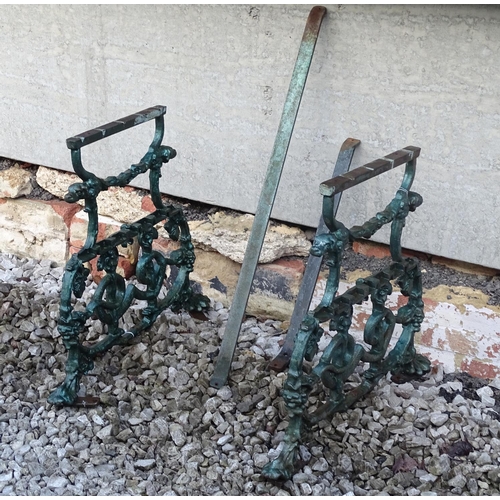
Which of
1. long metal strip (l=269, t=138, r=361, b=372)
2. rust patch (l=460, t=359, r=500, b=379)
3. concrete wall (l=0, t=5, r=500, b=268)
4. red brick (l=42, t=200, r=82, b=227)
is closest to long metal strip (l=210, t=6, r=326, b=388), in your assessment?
concrete wall (l=0, t=5, r=500, b=268)

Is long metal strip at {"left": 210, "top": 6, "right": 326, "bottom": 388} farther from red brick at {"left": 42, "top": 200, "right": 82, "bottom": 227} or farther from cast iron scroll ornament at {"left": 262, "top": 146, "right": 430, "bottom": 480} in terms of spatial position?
red brick at {"left": 42, "top": 200, "right": 82, "bottom": 227}

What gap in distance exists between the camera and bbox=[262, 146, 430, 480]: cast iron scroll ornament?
2643 millimetres

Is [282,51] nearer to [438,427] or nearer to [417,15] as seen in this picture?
[417,15]

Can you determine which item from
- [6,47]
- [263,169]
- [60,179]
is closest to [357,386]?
[263,169]

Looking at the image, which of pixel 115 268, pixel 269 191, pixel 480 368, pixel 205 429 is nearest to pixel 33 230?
pixel 115 268

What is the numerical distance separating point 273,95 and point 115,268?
886 mm

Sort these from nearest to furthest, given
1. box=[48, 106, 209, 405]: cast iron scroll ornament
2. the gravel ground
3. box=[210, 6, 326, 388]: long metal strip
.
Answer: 1. the gravel ground
2. box=[48, 106, 209, 405]: cast iron scroll ornament
3. box=[210, 6, 326, 388]: long metal strip

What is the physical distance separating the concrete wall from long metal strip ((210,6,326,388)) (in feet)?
0.31

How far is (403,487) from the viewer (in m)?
2.78

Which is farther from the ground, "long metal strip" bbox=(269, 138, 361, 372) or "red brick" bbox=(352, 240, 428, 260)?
"red brick" bbox=(352, 240, 428, 260)

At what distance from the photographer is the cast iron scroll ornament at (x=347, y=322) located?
2643 millimetres

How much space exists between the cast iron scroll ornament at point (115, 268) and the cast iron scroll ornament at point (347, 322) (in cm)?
77

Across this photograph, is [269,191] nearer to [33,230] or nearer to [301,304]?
[301,304]

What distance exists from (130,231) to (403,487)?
1.29m
